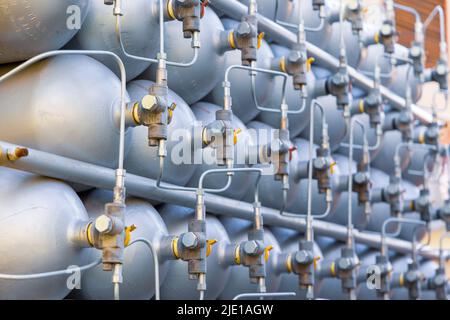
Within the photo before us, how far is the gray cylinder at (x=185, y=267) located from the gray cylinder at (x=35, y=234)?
0.44 meters

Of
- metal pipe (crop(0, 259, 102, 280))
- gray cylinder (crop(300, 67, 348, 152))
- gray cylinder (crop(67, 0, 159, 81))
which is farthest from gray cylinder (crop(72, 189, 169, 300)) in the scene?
gray cylinder (crop(300, 67, 348, 152))

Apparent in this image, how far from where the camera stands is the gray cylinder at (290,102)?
2709 mm

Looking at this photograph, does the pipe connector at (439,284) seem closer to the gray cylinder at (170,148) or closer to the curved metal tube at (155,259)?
the gray cylinder at (170,148)

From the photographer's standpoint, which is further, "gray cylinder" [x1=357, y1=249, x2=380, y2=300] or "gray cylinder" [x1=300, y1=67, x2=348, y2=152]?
"gray cylinder" [x1=357, y1=249, x2=380, y2=300]

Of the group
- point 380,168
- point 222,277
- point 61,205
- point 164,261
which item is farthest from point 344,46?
point 61,205

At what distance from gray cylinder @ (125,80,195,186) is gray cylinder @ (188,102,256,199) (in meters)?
0.05

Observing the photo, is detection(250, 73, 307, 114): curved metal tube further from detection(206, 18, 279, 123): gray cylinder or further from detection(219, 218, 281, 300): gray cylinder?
detection(219, 218, 281, 300): gray cylinder

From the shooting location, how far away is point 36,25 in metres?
1.86

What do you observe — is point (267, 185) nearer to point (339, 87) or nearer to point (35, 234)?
point (339, 87)

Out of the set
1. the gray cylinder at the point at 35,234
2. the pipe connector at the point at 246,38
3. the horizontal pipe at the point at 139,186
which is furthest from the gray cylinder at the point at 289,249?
the gray cylinder at the point at 35,234

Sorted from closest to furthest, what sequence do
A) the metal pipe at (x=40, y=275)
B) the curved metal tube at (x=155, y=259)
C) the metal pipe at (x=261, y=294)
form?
the metal pipe at (x=40, y=275), the curved metal tube at (x=155, y=259), the metal pipe at (x=261, y=294)

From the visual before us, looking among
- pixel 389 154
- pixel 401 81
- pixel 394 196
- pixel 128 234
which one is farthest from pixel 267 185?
pixel 401 81

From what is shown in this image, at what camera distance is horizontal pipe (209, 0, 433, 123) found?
252 centimetres

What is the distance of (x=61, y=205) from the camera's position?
1.85 metres
